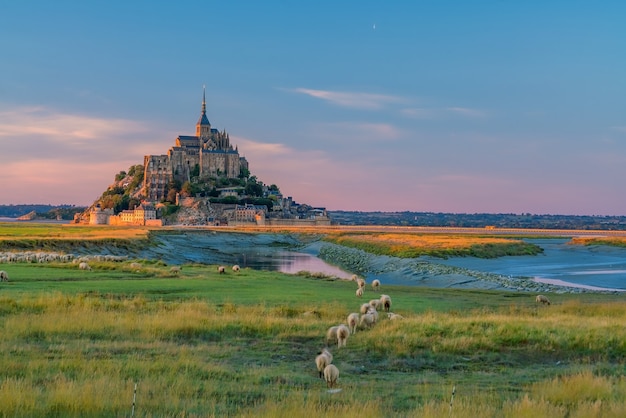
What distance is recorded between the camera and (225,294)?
2500cm

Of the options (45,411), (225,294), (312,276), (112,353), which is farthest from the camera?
(312,276)

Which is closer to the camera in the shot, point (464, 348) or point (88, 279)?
point (464, 348)

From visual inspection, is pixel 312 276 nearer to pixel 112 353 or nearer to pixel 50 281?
pixel 50 281

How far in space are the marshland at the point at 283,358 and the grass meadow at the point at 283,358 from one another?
4cm

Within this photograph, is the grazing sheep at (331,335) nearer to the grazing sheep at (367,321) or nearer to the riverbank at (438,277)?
the grazing sheep at (367,321)

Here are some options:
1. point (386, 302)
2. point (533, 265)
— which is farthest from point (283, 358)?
point (533, 265)

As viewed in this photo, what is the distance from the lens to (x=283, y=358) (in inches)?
557

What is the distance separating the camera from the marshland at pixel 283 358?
9609 mm

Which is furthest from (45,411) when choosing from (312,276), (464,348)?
(312,276)

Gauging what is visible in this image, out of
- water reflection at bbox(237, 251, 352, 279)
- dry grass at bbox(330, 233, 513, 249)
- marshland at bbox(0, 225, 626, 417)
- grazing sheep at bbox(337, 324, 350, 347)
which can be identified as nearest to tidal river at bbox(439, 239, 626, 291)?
dry grass at bbox(330, 233, 513, 249)

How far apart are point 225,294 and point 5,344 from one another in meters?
11.7

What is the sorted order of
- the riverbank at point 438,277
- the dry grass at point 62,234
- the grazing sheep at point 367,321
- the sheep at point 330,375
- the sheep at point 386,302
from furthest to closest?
1. the dry grass at point 62,234
2. the riverbank at point 438,277
3. the sheep at point 386,302
4. the grazing sheep at point 367,321
5. the sheep at point 330,375

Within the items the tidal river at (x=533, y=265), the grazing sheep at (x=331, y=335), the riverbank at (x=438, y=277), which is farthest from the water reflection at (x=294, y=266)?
the grazing sheep at (x=331, y=335)

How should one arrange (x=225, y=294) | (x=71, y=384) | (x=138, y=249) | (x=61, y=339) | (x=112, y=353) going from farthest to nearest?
(x=138, y=249) < (x=225, y=294) < (x=61, y=339) < (x=112, y=353) < (x=71, y=384)
